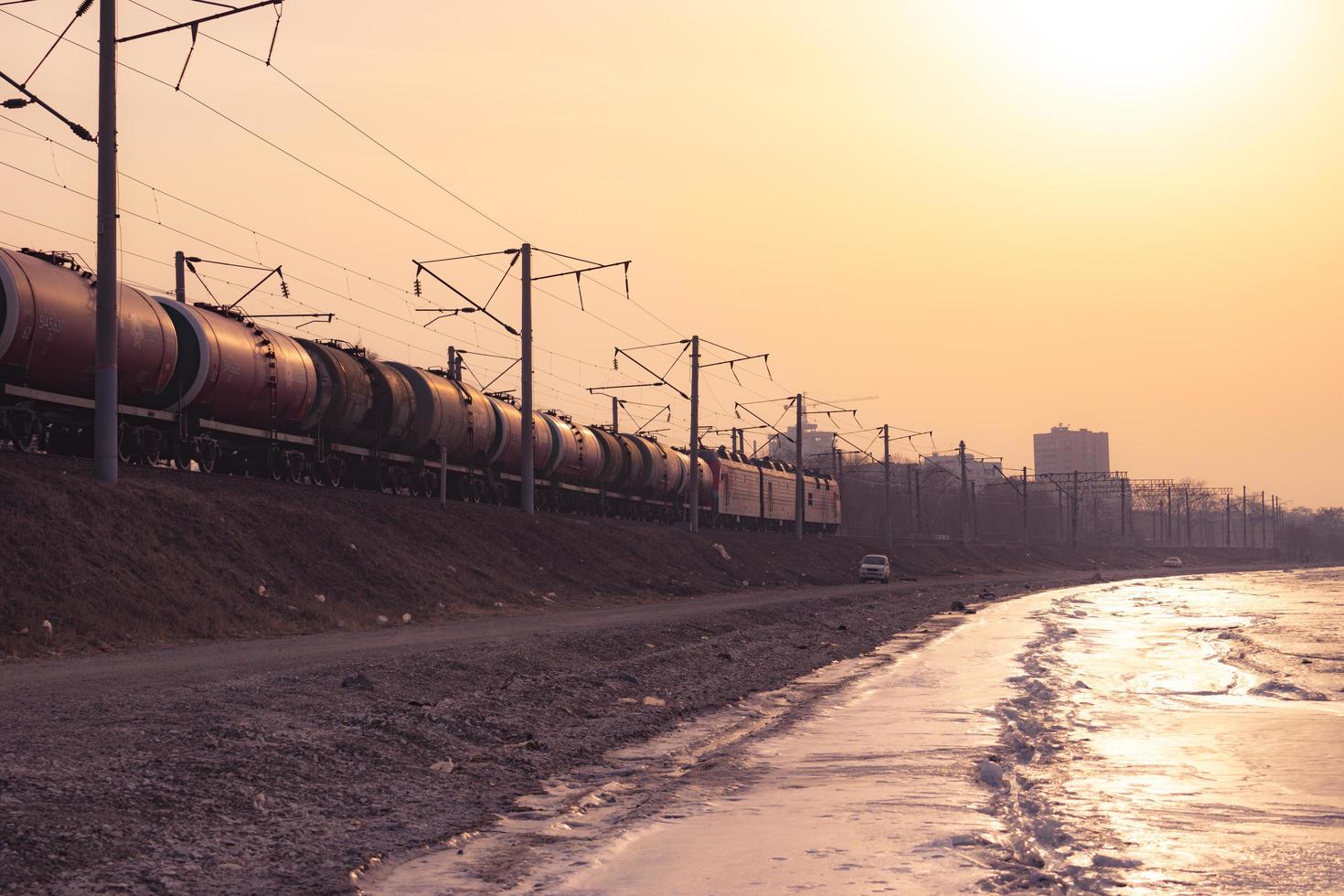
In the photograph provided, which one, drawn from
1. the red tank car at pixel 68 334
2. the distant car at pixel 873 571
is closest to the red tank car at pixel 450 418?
the red tank car at pixel 68 334

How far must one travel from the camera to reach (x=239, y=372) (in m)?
29.5

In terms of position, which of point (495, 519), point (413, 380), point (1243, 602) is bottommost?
point (1243, 602)

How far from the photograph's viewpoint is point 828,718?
16047 mm

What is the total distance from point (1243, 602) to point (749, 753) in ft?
162

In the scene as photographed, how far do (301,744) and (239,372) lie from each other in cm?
1966

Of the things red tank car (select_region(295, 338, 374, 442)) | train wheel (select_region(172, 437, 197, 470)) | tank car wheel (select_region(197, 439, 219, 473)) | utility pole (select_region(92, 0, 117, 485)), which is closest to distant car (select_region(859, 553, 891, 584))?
red tank car (select_region(295, 338, 374, 442))

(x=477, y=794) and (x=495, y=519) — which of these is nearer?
(x=477, y=794)

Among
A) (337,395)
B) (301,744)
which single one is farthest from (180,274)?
(301,744)

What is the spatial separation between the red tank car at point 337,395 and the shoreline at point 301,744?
12044mm

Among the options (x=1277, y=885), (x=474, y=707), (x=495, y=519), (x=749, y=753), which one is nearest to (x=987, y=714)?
(x=749, y=753)

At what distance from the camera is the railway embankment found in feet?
64.9

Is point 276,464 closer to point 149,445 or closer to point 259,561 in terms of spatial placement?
point 149,445

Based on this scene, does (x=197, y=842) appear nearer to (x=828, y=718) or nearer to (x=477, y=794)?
(x=477, y=794)

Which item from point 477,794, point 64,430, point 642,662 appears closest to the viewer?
point 477,794
